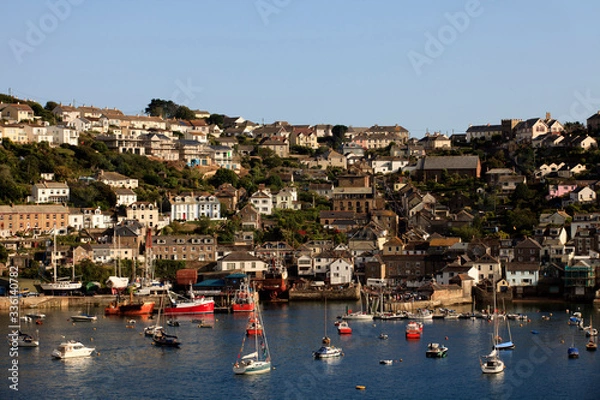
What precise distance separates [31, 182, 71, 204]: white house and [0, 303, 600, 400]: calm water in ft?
69.1

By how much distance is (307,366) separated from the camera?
40.3m

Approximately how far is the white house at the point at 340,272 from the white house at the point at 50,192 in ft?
66.6

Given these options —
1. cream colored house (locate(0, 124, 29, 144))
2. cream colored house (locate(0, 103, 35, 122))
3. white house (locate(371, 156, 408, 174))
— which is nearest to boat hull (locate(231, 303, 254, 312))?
cream colored house (locate(0, 124, 29, 144))

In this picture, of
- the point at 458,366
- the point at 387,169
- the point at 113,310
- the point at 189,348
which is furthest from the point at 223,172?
the point at 458,366

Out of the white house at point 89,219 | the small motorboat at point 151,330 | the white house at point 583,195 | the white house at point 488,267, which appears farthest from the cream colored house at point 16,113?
the white house at point 583,195

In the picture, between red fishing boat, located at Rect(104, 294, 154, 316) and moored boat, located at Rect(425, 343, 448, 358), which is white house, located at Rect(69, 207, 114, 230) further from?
moored boat, located at Rect(425, 343, 448, 358)

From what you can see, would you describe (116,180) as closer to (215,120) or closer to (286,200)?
(286,200)

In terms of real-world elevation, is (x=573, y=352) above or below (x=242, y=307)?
below

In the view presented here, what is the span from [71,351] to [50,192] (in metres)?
32.1

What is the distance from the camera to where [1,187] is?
230 feet

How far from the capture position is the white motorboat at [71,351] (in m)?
41.8

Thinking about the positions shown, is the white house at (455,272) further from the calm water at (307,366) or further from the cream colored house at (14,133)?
the cream colored house at (14,133)

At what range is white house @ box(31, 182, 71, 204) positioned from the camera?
7144cm

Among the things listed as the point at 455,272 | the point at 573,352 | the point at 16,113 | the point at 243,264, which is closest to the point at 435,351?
the point at 573,352
